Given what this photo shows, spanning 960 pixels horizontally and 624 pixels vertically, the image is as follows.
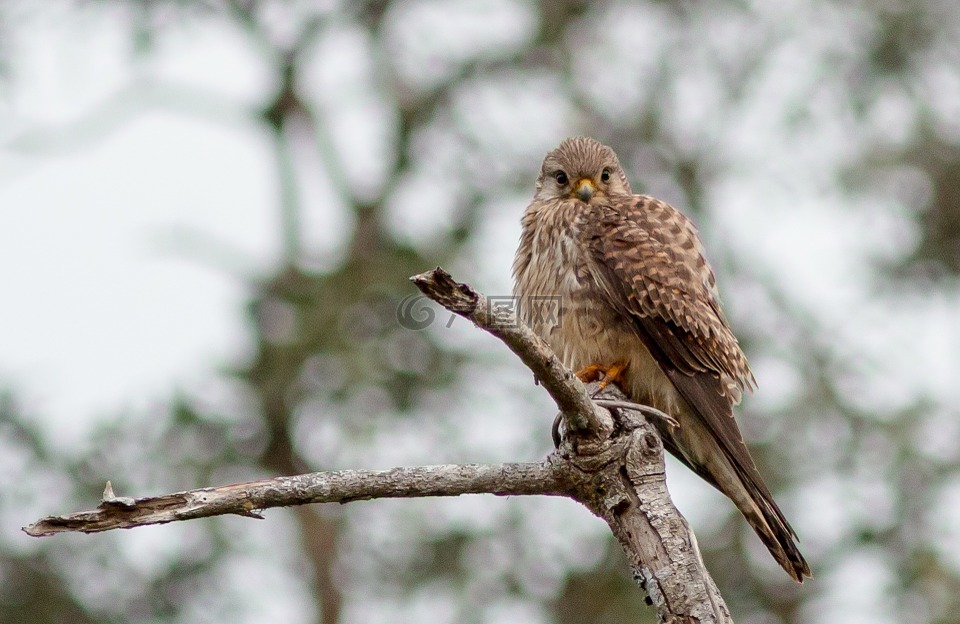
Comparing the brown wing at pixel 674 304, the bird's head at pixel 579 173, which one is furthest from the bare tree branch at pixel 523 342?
the bird's head at pixel 579 173

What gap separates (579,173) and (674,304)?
87cm

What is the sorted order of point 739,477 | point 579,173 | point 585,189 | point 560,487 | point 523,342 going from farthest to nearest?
point 579,173
point 585,189
point 739,477
point 560,487
point 523,342

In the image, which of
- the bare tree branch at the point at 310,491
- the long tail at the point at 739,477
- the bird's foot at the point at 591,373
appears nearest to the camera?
the bare tree branch at the point at 310,491

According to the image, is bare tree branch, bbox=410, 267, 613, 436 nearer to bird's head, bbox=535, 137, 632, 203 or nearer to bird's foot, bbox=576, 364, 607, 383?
bird's foot, bbox=576, 364, 607, 383

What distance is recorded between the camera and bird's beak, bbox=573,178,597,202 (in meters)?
4.43

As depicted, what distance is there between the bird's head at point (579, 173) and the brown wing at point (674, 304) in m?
0.31

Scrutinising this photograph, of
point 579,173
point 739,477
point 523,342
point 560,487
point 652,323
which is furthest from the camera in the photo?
point 579,173

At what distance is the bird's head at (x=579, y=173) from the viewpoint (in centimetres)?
455

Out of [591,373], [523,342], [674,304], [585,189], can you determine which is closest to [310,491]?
[523,342]

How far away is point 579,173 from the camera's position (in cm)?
457

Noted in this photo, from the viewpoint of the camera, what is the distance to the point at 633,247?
402 cm

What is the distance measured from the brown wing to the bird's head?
1.01 feet

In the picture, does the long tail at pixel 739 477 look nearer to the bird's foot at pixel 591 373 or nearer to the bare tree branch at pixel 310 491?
the bird's foot at pixel 591 373

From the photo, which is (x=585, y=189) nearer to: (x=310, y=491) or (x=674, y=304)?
(x=674, y=304)
